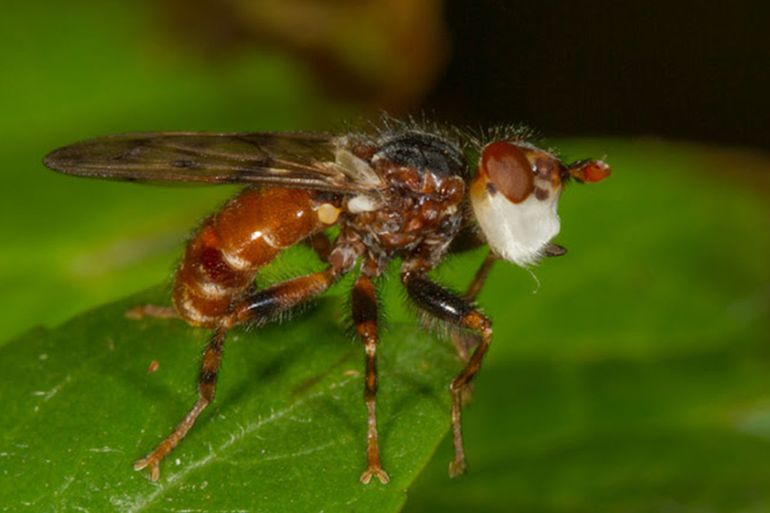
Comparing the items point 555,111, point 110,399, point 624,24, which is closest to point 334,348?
point 110,399

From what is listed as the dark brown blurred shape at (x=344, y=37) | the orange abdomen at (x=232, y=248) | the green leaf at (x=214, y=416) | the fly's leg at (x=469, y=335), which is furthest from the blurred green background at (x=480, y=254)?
the green leaf at (x=214, y=416)

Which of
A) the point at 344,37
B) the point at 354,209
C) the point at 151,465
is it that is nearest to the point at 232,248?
the point at 354,209

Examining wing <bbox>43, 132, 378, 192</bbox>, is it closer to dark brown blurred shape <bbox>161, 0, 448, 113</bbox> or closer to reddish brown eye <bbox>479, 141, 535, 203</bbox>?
reddish brown eye <bbox>479, 141, 535, 203</bbox>

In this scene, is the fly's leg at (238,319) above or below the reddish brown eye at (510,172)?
below

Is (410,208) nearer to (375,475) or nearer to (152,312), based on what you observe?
(152,312)

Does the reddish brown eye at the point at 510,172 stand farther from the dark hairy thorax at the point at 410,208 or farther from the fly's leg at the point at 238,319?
the fly's leg at the point at 238,319

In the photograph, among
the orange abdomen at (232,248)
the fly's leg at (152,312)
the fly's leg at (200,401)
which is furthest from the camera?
the orange abdomen at (232,248)

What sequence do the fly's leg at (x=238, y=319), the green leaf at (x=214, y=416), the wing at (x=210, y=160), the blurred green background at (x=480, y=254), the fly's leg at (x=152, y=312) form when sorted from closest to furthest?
the green leaf at (x=214, y=416)
the fly's leg at (x=238, y=319)
the fly's leg at (x=152, y=312)
the wing at (x=210, y=160)
the blurred green background at (x=480, y=254)
